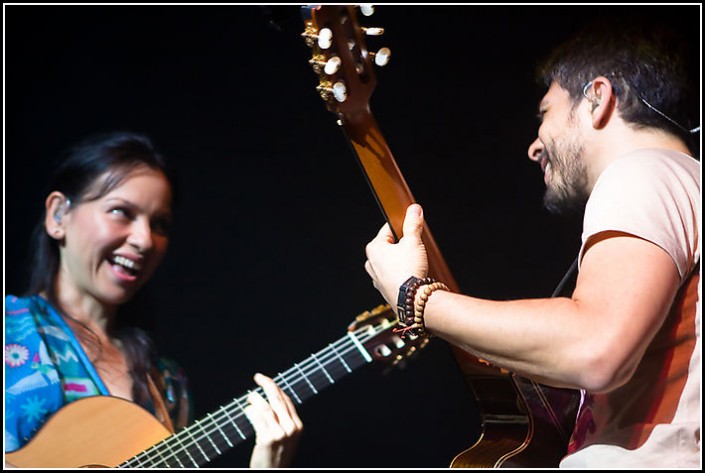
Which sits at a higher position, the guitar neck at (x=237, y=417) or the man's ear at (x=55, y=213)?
the man's ear at (x=55, y=213)

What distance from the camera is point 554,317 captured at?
3.02ft

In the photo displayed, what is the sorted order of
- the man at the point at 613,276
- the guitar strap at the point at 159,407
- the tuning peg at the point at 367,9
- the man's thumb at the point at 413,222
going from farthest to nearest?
1. the guitar strap at the point at 159,407
2. the tuning peg at the point at 367,9
3. the man's thumb at the point at 413,222
4. the man at the point at 613,276

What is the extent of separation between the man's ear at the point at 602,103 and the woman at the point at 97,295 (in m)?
0.88

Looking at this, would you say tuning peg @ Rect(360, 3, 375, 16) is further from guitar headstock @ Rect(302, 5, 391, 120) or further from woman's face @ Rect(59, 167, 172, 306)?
woman's face @ Rect(59, 167, 172, 306)

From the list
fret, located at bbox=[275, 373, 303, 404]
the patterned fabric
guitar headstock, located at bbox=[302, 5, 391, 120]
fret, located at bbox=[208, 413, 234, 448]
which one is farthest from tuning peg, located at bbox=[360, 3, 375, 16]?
the patterned fabric

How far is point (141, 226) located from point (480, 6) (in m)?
1.01

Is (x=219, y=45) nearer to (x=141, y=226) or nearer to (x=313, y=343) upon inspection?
(x=141, y=226)

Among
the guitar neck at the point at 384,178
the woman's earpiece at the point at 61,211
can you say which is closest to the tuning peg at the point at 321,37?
the guitar neck at the point at 384,178

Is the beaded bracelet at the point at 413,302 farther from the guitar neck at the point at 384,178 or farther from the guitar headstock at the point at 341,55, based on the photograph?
the guitar headstock at the point at 341,55

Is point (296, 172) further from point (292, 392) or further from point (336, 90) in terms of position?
point (336, 90)

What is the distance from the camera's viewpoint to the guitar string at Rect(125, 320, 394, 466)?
5.48 feet

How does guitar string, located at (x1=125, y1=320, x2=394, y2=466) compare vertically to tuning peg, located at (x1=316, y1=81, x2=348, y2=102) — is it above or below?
below

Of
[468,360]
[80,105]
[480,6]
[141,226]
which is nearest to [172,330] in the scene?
[141,226]

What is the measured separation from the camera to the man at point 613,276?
920 millimetres
